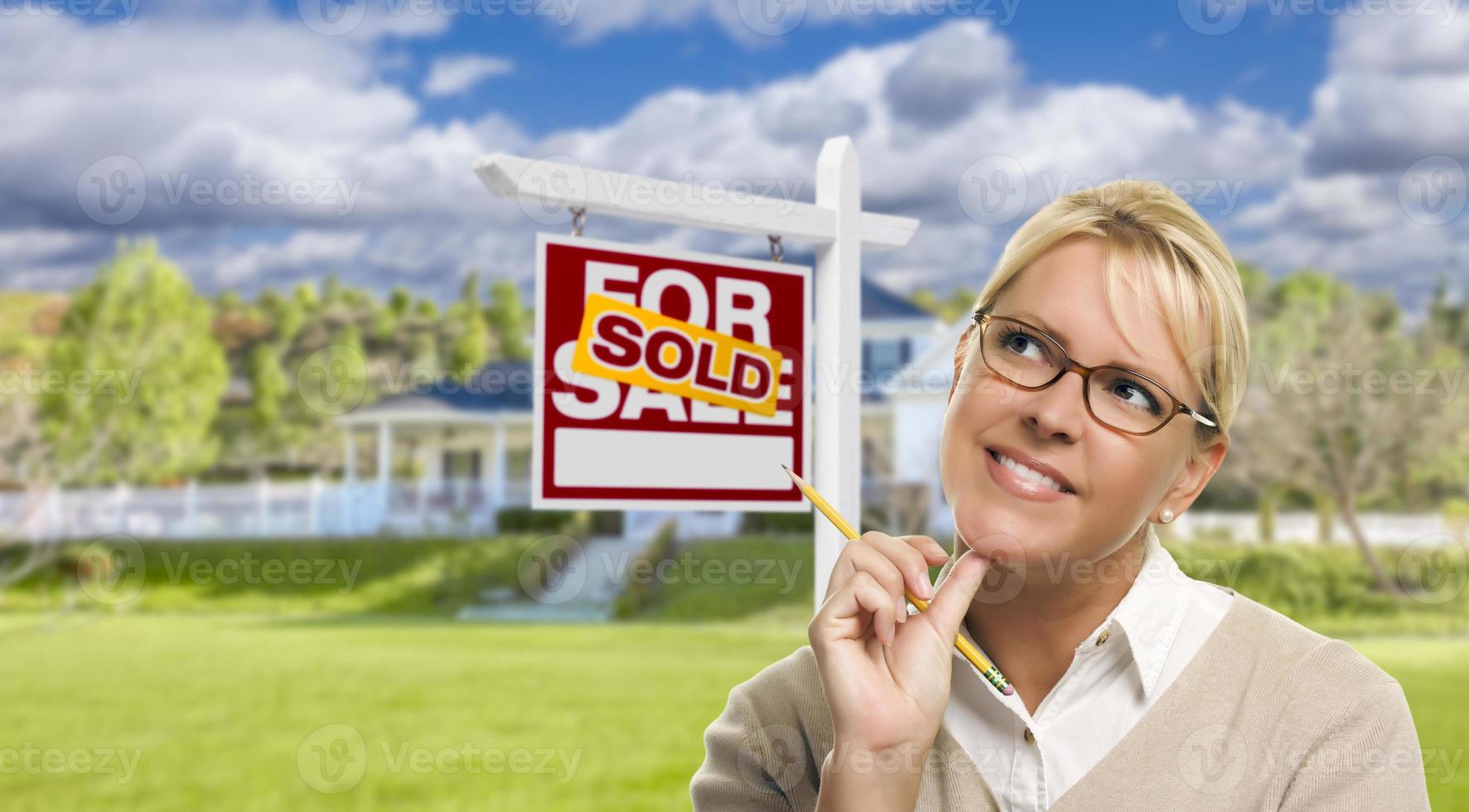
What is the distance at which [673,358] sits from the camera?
8.53 feet

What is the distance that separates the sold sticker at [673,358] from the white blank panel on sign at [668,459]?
0.09 meters

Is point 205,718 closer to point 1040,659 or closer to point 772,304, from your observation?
point 772,304

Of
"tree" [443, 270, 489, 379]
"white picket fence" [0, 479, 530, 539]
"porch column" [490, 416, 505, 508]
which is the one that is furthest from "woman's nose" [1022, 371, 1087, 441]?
"tree" [443, 270, 489, 379]

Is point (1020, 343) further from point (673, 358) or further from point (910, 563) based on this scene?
point (673, 358)

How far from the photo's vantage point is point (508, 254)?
34719 millimetres

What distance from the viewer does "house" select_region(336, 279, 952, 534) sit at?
20734mm

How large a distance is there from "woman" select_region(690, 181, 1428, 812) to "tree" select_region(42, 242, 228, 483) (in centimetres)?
A: 2694

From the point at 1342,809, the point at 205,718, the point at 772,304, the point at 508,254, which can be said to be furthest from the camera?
the point at 508,254

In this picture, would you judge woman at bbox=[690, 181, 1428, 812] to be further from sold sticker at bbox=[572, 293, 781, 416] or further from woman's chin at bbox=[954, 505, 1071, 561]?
sold sticker at bbox=[572, 293, 781, 416]

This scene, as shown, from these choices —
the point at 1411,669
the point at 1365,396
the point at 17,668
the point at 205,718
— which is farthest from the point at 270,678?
the point at 1365,396

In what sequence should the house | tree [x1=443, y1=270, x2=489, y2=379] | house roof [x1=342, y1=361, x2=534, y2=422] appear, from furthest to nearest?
tree [x1=443, y1=270, x2=489, y2=379] < house roof [x1=342, y1=361, x2=534, y2=422] < the house

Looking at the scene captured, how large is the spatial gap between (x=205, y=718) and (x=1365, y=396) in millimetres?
18241

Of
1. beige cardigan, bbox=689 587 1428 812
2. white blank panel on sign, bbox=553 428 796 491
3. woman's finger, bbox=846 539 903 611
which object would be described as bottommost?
beige cardigan, bbox=689 587 1428 812

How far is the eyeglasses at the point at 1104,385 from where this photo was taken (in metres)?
1.52
